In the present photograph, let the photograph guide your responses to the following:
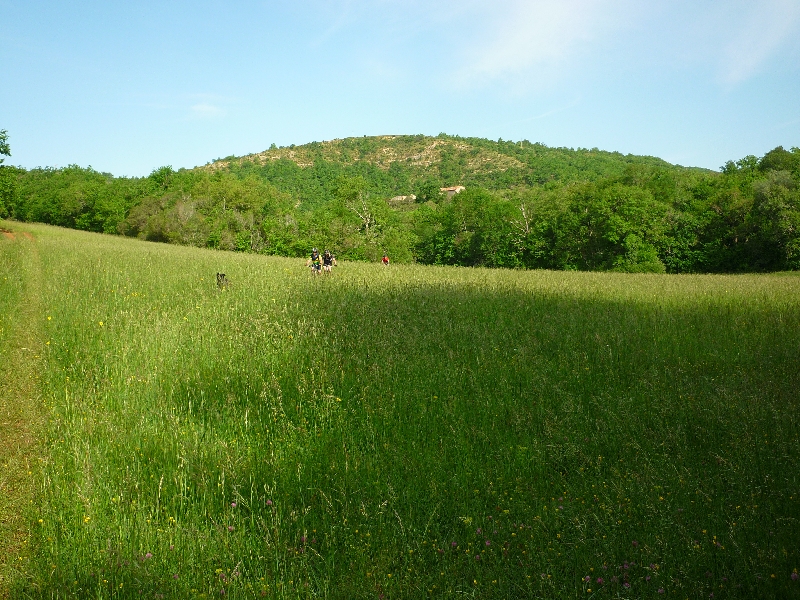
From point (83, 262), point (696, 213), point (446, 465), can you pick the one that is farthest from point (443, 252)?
point (446, 465)

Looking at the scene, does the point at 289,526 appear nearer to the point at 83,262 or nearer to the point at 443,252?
the point at 83,262

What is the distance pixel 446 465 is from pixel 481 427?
872 mm

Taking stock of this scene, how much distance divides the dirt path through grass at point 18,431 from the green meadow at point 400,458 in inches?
1.2

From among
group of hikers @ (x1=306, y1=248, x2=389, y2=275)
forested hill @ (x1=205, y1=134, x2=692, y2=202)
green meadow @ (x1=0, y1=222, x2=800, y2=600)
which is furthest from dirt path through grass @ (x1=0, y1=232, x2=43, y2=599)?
forested hill @ (x1=205, y1=134, x2=692, y2=202)

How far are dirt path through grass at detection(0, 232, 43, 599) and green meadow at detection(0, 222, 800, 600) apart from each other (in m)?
0.03

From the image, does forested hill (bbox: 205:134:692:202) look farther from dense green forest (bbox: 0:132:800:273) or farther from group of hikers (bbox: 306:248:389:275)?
group of hikers (bbox: 306:248:389:275)

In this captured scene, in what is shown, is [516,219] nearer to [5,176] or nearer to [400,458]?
[5,176]

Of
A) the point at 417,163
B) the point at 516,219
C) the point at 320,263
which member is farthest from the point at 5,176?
the point at 417,163

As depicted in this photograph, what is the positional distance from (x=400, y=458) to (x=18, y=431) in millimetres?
3796

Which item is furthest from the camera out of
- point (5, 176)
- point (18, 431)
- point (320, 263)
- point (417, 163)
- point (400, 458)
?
point (417, 163)

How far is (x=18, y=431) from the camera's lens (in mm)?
5262

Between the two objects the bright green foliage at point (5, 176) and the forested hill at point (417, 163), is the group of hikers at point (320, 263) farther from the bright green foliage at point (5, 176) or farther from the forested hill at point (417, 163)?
the forested hill at point (417, 163)

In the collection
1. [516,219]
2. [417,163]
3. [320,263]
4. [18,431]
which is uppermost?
[417,163]

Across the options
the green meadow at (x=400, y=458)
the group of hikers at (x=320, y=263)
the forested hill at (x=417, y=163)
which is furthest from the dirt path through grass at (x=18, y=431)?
the forested hill at (x=417, y=163)
